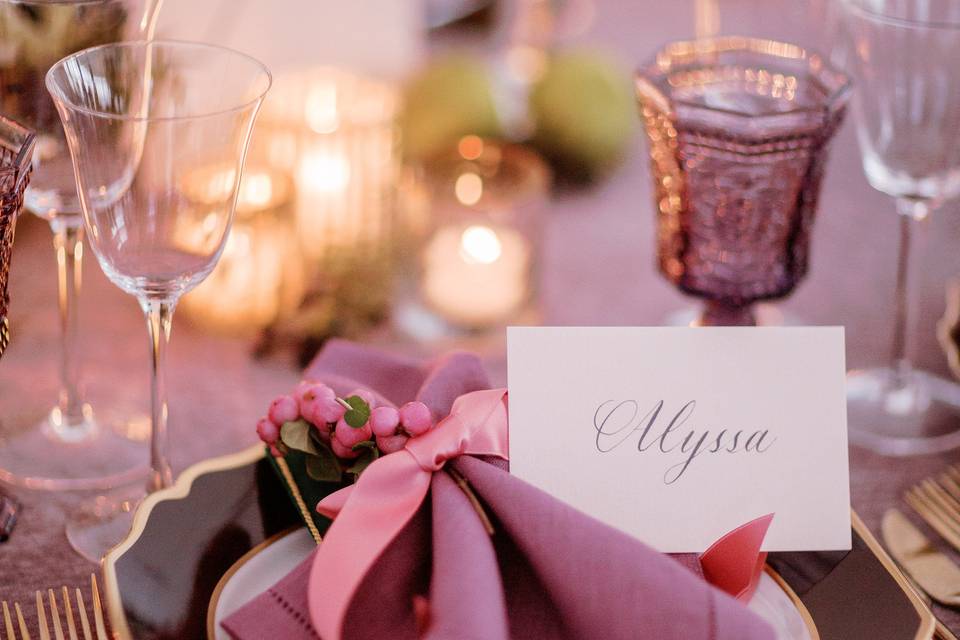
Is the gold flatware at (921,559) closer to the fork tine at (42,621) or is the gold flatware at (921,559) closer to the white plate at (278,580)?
the white plate at (278,580)

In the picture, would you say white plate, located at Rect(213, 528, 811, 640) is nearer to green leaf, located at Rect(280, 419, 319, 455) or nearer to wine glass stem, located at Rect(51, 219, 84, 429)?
green leaf, located at Rect(280, 419, 319, 455)

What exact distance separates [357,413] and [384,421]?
0.02 m

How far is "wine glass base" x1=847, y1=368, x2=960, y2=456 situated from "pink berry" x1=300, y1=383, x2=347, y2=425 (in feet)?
1.58

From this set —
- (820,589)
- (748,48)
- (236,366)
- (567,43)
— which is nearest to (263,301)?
(236,366)

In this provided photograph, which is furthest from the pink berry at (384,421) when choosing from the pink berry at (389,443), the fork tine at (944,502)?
the fork tine at (944,502)

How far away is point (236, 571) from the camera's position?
0.57 m

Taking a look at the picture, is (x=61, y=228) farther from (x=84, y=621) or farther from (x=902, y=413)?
(x=902, y=413)

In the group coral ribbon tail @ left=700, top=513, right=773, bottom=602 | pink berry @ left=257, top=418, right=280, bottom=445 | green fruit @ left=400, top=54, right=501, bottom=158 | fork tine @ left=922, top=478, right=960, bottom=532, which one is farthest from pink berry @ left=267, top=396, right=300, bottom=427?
green fruit @ left=400, top=54, right=501, bottom=158

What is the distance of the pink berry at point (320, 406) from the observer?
1.88 ft

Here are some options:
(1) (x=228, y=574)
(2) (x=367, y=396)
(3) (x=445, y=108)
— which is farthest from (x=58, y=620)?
(3) (x=445, y=108)

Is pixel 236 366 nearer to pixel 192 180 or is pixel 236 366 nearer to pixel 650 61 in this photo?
pixel 192 180

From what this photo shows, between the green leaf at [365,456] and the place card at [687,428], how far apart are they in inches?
3.0

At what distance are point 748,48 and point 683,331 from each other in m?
0.36

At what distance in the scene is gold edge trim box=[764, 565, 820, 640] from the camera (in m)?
0.54
